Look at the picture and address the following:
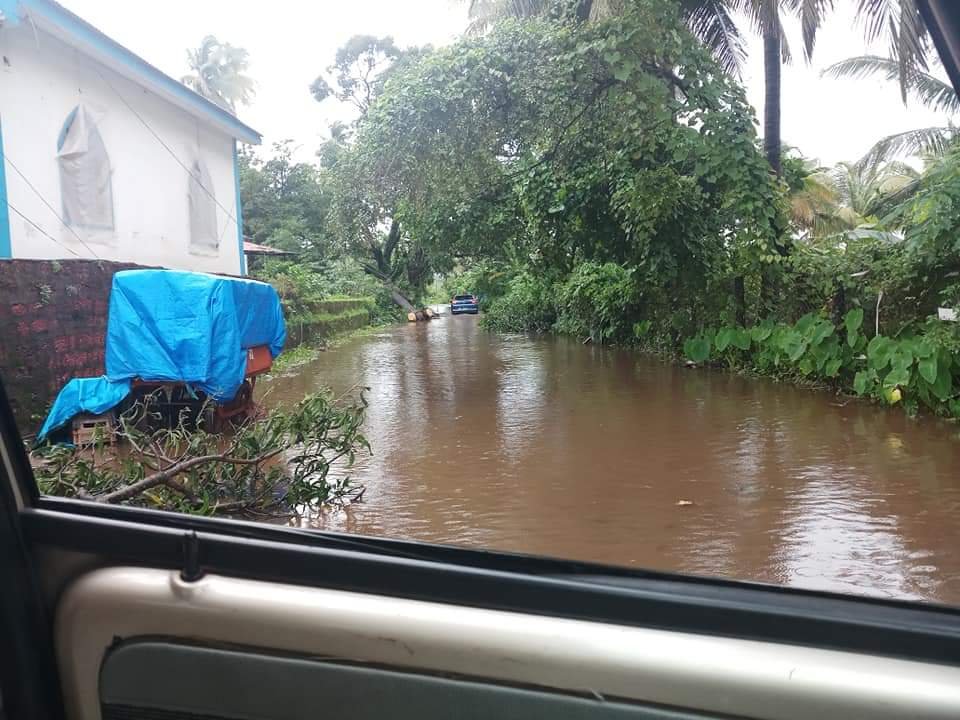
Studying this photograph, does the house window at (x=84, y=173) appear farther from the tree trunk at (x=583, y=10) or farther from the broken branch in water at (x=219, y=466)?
the tree trunk at (x=583, y=10)

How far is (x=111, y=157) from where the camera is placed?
30.9 ft

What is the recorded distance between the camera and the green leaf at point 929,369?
7.39 meters

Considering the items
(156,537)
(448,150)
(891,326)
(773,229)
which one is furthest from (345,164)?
(156,537)

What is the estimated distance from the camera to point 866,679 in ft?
3.33

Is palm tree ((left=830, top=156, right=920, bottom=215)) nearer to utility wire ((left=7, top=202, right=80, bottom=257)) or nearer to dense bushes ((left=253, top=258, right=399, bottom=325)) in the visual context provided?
dense bushes ((left=253, top=258, right=399, bottom=325))

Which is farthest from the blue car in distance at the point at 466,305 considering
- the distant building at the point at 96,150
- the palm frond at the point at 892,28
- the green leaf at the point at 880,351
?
the palm frond at the point at 892,28

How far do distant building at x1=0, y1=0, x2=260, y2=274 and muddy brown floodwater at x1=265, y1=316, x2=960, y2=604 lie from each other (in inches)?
118

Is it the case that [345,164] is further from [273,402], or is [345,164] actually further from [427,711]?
[427,711]

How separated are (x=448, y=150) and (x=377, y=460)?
585cm

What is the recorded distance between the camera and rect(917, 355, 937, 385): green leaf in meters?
7.39

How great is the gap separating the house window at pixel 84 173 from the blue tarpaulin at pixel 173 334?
200 cm

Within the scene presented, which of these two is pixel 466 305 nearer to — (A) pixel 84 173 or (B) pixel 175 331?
(A) pixel 84 173

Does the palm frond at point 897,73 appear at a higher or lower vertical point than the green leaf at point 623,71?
lower

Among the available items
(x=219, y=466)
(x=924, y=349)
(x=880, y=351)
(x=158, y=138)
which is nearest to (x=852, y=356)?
(x=880, y=351)
